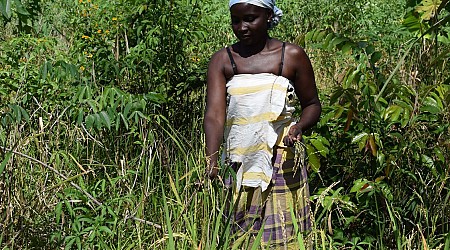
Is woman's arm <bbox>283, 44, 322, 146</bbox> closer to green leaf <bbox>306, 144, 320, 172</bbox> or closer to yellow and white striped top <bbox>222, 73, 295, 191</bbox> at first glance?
yellow and white striped top <bbox>222, 73, 295, 191</bbox>

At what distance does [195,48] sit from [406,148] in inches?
56.7

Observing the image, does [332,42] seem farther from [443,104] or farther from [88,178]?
[88,178]

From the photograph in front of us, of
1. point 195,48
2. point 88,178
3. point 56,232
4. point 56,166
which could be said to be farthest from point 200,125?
point 56,232

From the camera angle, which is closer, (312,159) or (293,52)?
(293,52)

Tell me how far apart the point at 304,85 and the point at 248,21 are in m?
0.30

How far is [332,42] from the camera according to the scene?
3.00 m

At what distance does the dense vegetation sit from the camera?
2574mm

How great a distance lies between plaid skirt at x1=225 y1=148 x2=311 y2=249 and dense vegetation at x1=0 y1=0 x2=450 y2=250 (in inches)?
3.7

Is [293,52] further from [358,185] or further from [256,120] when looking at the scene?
[358,185]

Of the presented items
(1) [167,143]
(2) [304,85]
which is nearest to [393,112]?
(2) [304,85]

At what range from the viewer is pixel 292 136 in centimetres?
234

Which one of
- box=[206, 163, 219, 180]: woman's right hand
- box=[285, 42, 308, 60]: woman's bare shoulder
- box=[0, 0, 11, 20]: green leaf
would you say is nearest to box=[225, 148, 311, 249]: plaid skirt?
box=[206, 163, 219, 180]: woman's right hand

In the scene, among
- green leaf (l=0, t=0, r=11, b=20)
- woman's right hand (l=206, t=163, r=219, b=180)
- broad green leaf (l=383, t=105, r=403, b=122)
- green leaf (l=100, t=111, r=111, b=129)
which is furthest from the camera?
broad green leaf (l=383, t=105, r=403, b=122)

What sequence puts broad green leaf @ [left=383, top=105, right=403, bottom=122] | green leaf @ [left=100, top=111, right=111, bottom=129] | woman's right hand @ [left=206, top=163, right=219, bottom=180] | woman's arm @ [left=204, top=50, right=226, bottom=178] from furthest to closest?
1. broad green leaf @ [left=383, top=105, right=403, bottom=122]
2. green leaf @ [left=100, top=111, right=111, bottom=129]
3. woman's arm @ [left=204, top=50, right=226, bottom=178]
4. woman's right hand @ [left=206, top=163, right=219, bottom=180]
